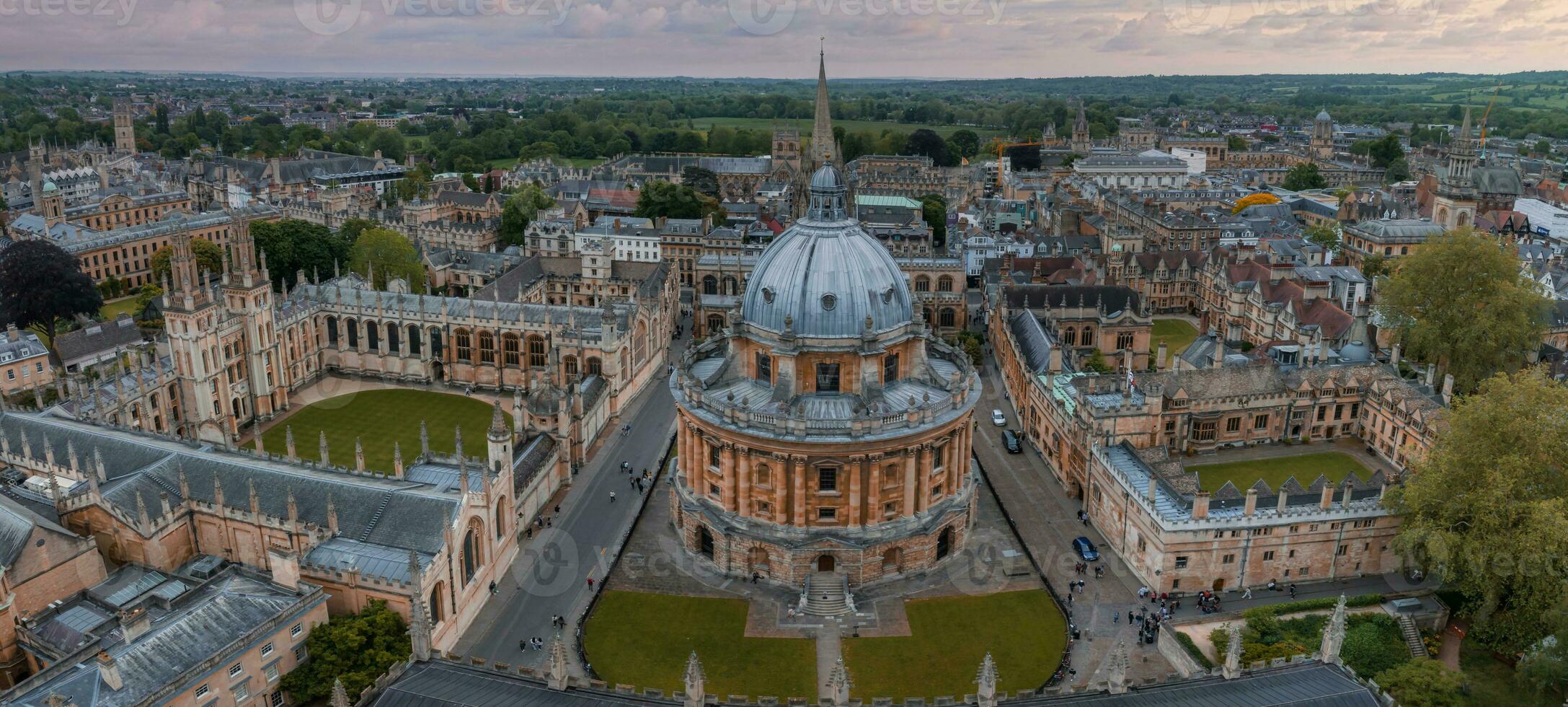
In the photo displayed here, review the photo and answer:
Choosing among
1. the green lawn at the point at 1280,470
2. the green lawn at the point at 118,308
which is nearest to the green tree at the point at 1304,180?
the green lawn at the point at 1280,470

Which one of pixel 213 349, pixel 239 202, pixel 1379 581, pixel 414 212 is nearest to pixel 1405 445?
pixel 1379 581

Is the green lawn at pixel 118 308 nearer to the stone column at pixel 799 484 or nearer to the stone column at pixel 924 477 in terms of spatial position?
the stone column at pixel 799 484

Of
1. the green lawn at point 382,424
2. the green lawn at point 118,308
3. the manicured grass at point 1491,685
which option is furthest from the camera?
the green lawn at point 118,308

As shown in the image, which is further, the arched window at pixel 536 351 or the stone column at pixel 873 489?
the arched window at pixel 536 351

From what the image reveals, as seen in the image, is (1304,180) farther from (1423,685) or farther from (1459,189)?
(1423,685)

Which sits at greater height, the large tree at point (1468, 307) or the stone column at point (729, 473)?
the large tree at point (1468, 307)

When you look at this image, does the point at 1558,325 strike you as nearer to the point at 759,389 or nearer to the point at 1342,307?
the point at 1342,307
